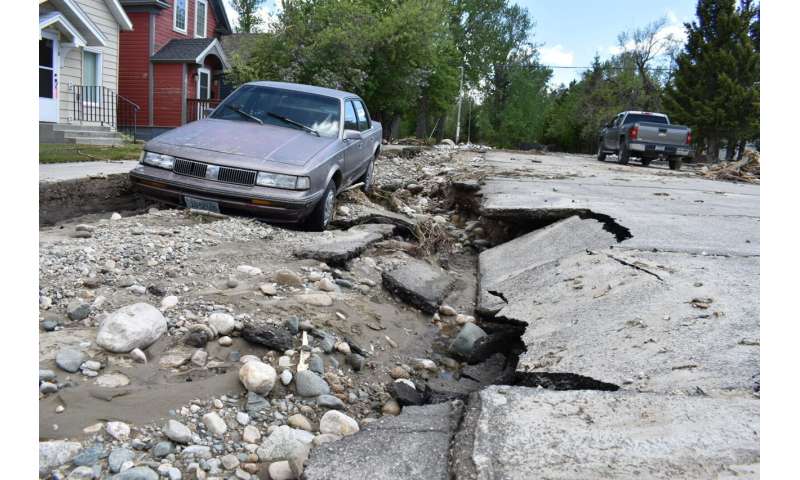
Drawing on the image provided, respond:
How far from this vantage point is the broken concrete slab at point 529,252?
5.06 m

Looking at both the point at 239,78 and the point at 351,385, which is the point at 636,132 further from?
the point at 351,385

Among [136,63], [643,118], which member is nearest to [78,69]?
[136,63]

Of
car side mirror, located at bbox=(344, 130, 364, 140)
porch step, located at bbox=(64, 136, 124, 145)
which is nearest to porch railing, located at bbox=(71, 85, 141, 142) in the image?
porch step, located at bbox=(64, 136, 124, 145)

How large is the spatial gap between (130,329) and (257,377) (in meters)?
0.73

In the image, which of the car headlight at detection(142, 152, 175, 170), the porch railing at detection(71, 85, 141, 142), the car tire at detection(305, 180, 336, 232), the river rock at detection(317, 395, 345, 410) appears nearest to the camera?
the river rock at detection(317, 395, 345, 410)

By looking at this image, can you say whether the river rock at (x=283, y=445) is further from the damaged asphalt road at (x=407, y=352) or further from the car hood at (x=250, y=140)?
the car hood at (x=250, y=140)

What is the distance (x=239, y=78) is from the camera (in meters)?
20.6

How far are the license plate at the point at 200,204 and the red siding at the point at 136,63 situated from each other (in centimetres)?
1943

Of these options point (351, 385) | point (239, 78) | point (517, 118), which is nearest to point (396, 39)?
point (239, 78)

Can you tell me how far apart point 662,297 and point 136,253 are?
→ 3.55 meters

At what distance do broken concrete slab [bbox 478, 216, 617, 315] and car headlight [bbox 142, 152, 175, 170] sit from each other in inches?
129

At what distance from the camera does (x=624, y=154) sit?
22.0 m

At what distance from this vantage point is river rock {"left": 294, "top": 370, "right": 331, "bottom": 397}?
322 centimetres

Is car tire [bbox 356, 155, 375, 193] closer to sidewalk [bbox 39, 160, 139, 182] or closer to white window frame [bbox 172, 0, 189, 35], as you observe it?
sidewalk [bbox 39, 160, 139, 182]
